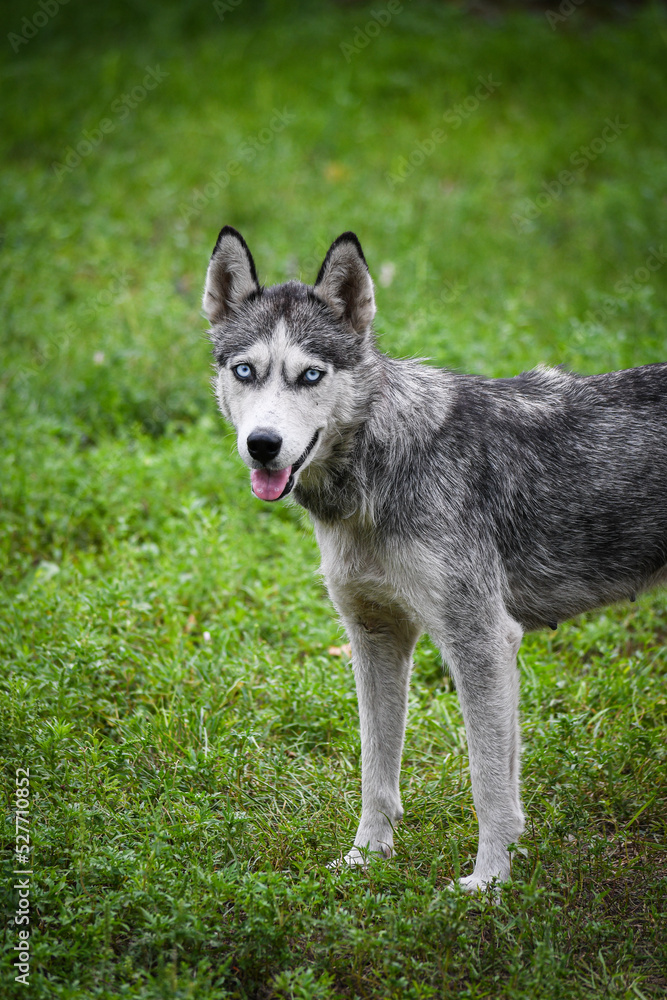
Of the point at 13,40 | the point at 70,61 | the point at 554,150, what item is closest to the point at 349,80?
the point at 554,150

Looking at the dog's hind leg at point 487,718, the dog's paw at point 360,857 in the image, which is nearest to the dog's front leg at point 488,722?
the dog's hind leg at point 487,718

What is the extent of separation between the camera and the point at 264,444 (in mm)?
3195

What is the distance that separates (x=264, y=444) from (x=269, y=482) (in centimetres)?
17

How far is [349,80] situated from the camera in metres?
11.6

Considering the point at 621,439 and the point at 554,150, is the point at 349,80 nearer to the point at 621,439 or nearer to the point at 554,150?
the point at 554,150

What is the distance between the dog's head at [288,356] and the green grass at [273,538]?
1412 mm

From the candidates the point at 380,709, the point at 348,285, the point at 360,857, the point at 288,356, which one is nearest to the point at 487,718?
the point at 380,709

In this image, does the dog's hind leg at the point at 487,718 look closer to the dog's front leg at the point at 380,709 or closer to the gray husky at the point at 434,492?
the gray husky at the point at 434,492

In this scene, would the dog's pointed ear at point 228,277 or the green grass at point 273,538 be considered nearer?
the green grass at point 273,538

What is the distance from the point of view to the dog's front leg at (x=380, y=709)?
3771 millimetres

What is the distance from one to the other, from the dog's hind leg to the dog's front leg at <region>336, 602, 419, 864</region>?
0.41 meters

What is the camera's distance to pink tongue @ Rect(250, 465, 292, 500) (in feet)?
10.8

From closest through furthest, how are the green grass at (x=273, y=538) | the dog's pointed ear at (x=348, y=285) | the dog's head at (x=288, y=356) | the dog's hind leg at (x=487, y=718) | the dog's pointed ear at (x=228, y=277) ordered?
the green grass at (x=273, y=538) → the dog's head at (x=288, y=356) → the dog's hind leg at (x=487, y=718) → the dog's pointed ear at (x=348, y=285) → the dog's pointed ear at (x=228, y=277)

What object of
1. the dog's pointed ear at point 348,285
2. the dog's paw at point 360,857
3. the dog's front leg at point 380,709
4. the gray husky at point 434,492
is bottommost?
the dog's paw at point 360,857
